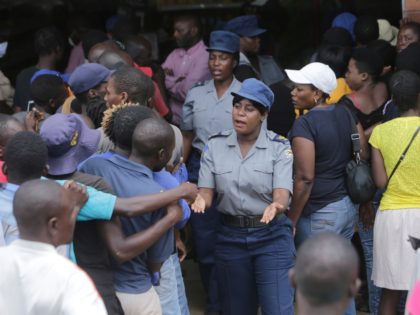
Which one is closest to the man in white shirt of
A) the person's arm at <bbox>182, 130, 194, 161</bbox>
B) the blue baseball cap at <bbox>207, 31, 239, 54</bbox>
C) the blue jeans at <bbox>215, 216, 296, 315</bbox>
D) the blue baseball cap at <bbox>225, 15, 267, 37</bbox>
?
the blue jeans at <bbox>215, 216, 296, 315</bbox>

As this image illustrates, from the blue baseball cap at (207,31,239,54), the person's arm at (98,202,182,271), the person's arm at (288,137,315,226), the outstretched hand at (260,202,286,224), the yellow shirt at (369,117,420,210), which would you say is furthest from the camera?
the blue baseball cap at (207,31,239,54)

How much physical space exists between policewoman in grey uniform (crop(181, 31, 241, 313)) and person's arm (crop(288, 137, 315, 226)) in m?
0.95

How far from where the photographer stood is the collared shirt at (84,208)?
4031 mm

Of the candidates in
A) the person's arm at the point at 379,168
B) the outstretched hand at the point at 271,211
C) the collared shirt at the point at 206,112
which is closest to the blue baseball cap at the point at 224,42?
the collared shirt at the point at 206,112

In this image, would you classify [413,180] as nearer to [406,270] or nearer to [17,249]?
[406,270]

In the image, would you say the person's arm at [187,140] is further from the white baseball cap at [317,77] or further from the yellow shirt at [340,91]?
the white baseball cap at [317,77]

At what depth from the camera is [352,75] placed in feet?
22.5

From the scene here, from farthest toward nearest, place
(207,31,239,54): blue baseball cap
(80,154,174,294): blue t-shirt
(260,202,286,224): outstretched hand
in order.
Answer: (207,31,239,54): blue baseball cap < (260,202,286,224): outstretched hand < (80,154,174,294): blue t-shirt

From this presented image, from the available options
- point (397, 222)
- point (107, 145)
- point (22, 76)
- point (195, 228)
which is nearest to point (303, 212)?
point (397, 222)

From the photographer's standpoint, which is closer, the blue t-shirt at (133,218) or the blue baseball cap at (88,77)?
the blue t-shirt at (133,218)

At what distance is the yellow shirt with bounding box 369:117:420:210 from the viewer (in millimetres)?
5762

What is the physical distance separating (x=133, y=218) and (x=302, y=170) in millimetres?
1766

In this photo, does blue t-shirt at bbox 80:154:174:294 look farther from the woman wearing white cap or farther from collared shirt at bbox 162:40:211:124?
collared shirt at bbox 162:40:211:124

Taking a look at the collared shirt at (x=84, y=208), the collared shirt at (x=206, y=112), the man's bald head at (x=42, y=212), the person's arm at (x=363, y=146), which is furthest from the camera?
→ the collared shirt at (x=206, y=112)
